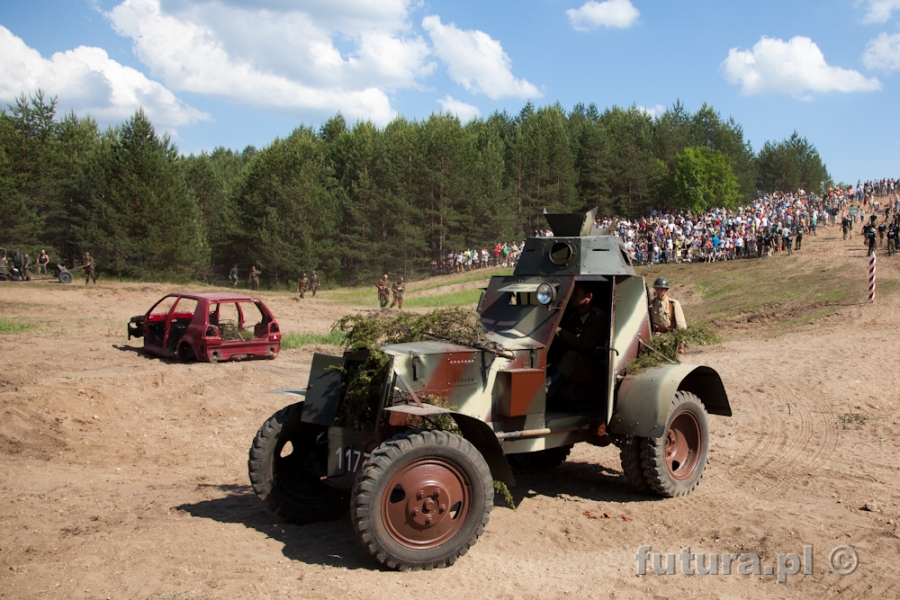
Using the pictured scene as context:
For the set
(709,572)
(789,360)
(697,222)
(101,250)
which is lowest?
(709,572)

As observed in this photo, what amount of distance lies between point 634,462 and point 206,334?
35.7 feet

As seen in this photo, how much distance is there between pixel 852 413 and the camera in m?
11.7

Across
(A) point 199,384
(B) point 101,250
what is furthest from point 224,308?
(A) point 199,384

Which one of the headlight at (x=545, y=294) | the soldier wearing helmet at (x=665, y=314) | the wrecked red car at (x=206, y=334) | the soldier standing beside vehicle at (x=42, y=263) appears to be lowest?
the wrecked red car at (x=206, y=334)

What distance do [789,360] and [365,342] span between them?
37.4 ft

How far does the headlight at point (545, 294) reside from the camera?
7.60 m

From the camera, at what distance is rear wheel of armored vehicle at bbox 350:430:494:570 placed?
560cm

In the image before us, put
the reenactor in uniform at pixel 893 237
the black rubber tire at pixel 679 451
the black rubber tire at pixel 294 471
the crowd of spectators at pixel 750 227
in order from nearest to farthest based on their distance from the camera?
1. the black rubber tire at pixel 294 471
2. the black rubber tire at pixel 679 451
3. the reenactor in uniform at pixel 893 237
4. the crowd of spectators at pixel 750 227

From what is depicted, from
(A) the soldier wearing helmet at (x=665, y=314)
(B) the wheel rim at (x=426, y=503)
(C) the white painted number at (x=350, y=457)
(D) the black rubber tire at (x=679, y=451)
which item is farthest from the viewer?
(A) the soldier wearing helmet at (x=665, y=314)

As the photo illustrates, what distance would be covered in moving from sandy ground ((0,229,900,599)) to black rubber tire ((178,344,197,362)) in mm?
1259

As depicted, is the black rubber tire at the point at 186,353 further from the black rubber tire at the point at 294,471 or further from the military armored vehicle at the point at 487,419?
the black rubber tire at the point at 294,471

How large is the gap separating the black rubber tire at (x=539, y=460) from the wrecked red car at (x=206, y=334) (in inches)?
361

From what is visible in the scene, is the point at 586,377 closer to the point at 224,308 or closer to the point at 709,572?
the point at 709,572

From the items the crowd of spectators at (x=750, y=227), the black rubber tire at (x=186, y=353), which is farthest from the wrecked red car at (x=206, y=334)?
the crowd of spectators at (x=750, y=227)
